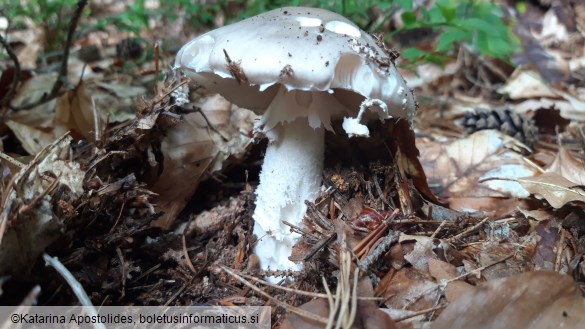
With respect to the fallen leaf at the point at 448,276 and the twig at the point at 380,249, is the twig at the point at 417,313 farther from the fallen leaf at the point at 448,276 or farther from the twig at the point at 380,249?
the twig at the point at 380,249

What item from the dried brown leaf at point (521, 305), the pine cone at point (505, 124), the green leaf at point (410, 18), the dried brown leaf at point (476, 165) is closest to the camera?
the dried brown leaf at point (521, 305)

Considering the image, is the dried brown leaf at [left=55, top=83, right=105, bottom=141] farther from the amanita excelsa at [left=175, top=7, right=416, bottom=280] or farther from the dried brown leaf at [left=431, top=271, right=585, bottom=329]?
the dried brown leaf at [left=431, top=271, right=585, bottom=329]

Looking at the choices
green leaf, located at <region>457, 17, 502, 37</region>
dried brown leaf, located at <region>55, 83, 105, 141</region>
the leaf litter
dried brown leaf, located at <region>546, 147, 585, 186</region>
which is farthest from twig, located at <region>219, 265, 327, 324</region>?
green leaf, located at <region>457, 17, 502, 37</region>

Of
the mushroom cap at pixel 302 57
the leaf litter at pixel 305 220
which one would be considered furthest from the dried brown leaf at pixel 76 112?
the mushroom cap at pixel 302 57

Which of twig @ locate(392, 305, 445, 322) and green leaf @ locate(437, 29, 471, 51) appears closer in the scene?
twig @ locate(392, 305, 445, 322)

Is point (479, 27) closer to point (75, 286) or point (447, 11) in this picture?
point (447, 11)

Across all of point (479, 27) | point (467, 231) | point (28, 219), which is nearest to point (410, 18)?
point (479, 27)

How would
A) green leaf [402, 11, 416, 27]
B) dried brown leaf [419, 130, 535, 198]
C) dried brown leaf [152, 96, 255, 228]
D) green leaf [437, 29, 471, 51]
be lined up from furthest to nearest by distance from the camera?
green leaf [402, 11, 416, 27], green leaf [437, 29, 471, 51], dried brown leaf [419, 130, 535, 198], dried brown leaf [152, 96, 255, 228]

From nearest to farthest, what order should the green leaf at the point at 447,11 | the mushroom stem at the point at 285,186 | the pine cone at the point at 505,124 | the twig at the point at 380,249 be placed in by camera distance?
the twig at the point at 380,249 → the mushroom stem at the point at 285,186 → the green leaf at the point at 447,11 → the pine cone at the point at 505,124

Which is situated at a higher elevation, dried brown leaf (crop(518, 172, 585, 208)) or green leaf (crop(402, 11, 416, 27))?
green leaf (crop(402, 11, 416, 27))
